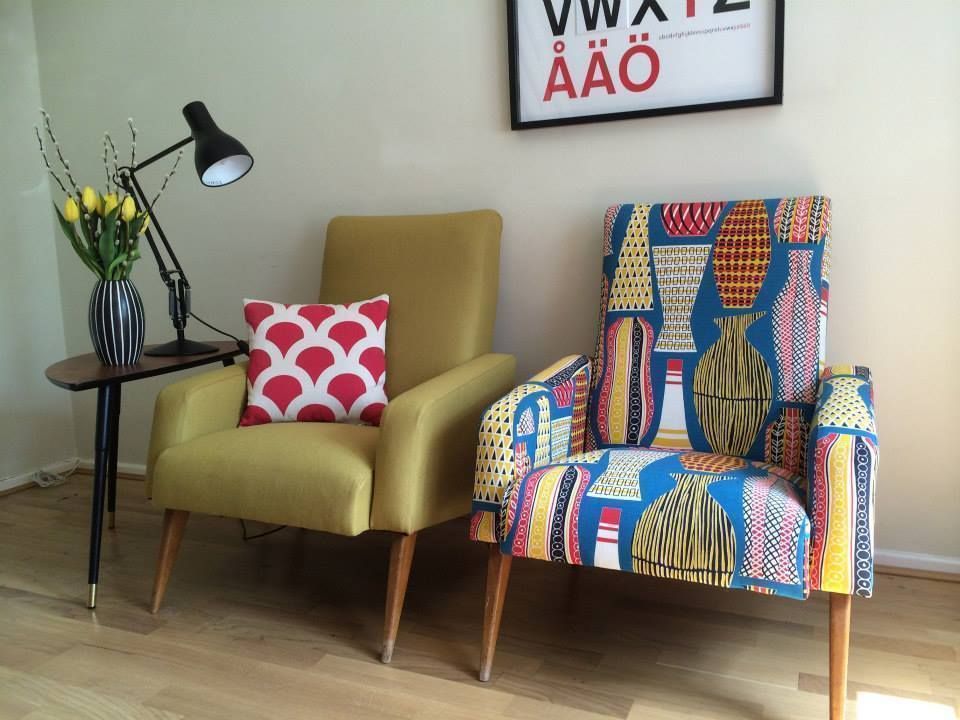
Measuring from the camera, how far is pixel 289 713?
5.23 ft

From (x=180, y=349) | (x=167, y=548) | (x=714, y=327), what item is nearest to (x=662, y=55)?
(x=714, y=327)

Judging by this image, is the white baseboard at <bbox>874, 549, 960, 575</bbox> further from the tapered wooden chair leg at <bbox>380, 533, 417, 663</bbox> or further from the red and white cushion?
the red and white cushion

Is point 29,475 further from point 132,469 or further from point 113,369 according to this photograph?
point 113,369

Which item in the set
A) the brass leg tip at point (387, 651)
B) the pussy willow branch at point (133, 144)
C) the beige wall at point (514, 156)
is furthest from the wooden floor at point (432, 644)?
the pussy willow branch at point (133, 144)

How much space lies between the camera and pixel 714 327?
6.38 feet

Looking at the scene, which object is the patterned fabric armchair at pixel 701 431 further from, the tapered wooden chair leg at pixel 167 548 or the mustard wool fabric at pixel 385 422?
the tapered wooden chair leg at pixel 167 548

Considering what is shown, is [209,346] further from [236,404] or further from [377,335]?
[377,335]

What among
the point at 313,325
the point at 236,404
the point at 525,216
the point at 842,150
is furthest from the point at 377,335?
the point at 842,150

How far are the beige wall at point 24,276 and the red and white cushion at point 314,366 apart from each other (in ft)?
4.40

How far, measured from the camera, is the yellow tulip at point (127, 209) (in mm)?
2166

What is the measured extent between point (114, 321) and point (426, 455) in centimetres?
101

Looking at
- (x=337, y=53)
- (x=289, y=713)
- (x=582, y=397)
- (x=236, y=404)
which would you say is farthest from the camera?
(x=337, y=53)

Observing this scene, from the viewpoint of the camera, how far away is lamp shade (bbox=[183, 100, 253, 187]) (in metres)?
2.15

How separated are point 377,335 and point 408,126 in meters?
0.69
